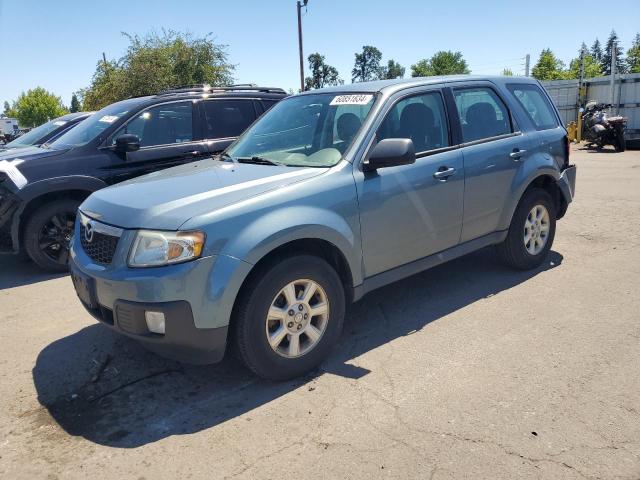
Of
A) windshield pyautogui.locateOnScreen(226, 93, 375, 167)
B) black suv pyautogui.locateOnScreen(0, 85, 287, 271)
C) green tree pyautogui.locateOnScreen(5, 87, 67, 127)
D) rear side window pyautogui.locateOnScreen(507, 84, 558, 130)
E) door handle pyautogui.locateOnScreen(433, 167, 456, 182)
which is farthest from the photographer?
green tree pyautogui.locateOnScreen(5, 87, 67, 127)

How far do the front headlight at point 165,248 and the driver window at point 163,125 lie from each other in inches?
149

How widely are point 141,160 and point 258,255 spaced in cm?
387

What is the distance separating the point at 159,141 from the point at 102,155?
714mm

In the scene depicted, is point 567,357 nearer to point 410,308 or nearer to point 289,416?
point 410,308

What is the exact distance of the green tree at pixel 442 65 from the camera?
3891 inches

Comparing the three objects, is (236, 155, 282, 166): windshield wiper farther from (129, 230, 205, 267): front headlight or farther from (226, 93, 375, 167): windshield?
(129, 230, 205, 267): front headlight

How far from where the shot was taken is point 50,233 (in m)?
5.89

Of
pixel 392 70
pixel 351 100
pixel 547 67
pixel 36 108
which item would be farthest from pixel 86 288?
pixel 392 70

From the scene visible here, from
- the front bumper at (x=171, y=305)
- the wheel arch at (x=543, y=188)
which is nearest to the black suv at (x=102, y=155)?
the front bumper at (x=171, y=305)

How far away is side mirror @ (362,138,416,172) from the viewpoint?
3443 millimetres

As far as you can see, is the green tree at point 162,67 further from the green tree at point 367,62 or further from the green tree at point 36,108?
the green tree at point 367,62

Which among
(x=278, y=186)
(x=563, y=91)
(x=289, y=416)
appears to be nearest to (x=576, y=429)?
(x=289, y=416)

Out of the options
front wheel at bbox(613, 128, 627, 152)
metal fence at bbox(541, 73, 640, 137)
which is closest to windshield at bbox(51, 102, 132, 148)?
metal fence at bbox(541, 73, 640, 137)

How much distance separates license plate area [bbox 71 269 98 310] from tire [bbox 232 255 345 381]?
88 cm
